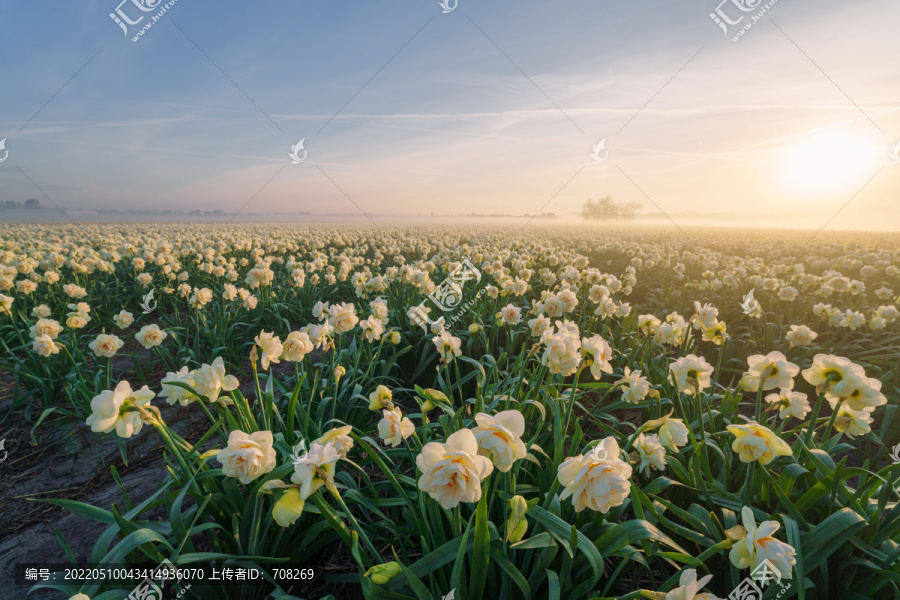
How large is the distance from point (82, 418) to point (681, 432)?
5.03 meters

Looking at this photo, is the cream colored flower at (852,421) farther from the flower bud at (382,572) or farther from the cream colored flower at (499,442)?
the flower bud at (382,572)

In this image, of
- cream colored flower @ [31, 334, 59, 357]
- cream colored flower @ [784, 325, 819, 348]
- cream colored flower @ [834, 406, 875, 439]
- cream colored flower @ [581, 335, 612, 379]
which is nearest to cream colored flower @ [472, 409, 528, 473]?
cream colored flower @ [581, 335, 612, 379]

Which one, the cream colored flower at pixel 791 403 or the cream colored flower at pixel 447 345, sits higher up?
the cream colored flower at pixel 447 345

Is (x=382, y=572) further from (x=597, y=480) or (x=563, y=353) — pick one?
(x=563, y=353)

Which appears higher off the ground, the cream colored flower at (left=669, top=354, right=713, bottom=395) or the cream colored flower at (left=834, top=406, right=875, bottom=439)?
the cream colored flower at (left=669, top=354, right=713, bottom=395)

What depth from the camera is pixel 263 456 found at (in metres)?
1.44

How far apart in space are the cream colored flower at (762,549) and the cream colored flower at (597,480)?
1.35 ft

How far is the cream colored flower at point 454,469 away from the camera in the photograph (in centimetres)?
117

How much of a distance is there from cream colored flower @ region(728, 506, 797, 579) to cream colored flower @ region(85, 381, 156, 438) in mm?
2304

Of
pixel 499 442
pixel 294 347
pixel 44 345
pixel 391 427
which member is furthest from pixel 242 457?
pixel 44 345

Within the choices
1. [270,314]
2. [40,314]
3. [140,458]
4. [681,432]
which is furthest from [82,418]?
[681,432]

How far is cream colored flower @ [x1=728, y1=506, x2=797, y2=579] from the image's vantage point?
122 cm

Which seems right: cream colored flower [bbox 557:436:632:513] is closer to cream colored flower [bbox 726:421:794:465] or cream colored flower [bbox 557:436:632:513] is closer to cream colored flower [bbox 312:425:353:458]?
cream colored flower [bbox 726:421:794:465]

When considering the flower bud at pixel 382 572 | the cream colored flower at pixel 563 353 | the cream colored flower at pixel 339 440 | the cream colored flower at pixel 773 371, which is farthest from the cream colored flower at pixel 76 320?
the cream colored flower at pixel 773 371
